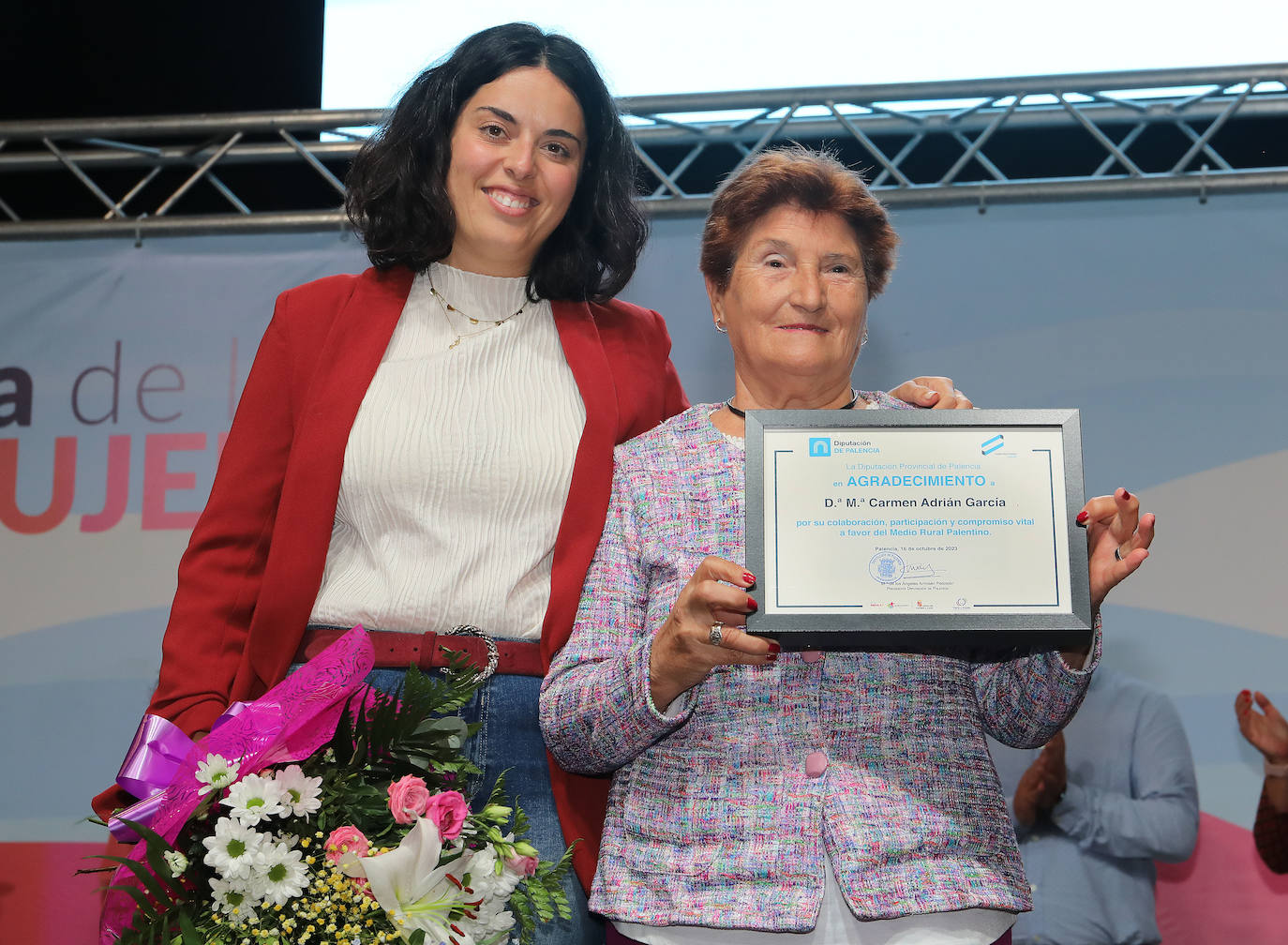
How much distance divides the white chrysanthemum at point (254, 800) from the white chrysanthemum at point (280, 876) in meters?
0.04

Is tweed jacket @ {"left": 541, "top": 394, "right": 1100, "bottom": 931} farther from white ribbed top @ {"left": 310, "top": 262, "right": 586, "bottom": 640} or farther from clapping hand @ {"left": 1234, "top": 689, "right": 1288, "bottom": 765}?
clapping hand @ {"left": 1234, "top": 689, "right": 1288, "bottom": 765}

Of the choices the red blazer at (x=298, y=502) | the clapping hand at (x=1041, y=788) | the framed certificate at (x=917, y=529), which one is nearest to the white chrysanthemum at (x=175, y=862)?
the red blazer at (x=298, y=502)

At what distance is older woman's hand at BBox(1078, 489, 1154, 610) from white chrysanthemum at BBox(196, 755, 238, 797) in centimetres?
112

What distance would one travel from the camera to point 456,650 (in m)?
1.88

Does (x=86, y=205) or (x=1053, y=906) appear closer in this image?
(x=1053, y=906)

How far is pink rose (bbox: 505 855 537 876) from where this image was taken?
161cm

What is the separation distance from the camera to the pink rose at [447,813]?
1.51 metres

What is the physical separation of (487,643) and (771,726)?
1.54 feet

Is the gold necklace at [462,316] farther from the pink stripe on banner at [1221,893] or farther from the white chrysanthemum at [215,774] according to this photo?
the pink stripe on banner at [1221,893]

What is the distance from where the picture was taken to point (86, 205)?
16.0 feet

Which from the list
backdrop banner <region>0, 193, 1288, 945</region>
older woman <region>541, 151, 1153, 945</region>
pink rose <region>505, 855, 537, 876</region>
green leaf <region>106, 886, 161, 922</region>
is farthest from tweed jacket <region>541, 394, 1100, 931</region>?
backdrop banner <region>0, 193, 1288, 945</region>

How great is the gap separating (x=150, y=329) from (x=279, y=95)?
1138mm

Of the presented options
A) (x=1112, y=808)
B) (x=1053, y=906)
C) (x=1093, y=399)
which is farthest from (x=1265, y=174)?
(x=1053, y=906)

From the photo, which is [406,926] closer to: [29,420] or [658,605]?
[658,605]
